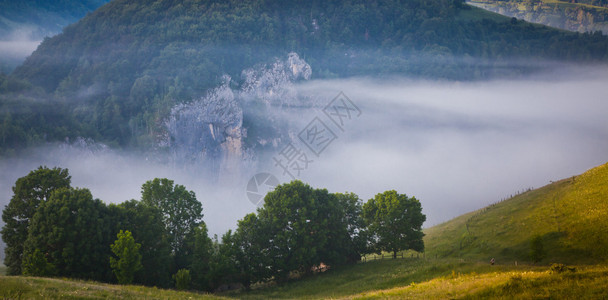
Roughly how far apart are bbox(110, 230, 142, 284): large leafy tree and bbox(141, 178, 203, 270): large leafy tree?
37.3 feet

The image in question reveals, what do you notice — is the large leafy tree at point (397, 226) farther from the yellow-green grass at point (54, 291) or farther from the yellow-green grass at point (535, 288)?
the yellow-green grass at point (54, 291)

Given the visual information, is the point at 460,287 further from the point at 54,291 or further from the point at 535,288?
the point at 54,291

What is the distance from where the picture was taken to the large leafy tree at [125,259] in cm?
5056

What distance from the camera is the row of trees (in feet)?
171

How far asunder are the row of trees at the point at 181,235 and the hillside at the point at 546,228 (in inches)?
427

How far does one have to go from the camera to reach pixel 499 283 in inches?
1155

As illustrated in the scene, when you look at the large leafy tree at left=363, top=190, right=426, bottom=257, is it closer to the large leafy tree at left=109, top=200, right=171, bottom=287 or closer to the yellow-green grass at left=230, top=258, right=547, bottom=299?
the yellow-green grass at left=230, top=258, right=547, bottom=299

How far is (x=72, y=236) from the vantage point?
171 ft

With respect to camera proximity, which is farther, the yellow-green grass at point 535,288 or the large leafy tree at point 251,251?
the large leafy tree at point 251,251

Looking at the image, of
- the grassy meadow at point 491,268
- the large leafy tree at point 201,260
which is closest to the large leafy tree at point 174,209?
the large leafy tree at point 201,260

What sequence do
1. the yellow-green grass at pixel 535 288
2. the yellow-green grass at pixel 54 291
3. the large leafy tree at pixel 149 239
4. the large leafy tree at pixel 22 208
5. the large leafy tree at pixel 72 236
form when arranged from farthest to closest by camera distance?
the large leafy tree at pixel 149 239
the large leafy tree at pixel 22 208
the large leafy tree at pixel 72 236
the yellow-green grass at pixel 54 291
the yellow-green grass at pixel 535 288

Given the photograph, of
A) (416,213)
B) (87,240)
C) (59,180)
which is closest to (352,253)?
(416,213)

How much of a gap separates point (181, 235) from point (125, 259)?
48.7 feet

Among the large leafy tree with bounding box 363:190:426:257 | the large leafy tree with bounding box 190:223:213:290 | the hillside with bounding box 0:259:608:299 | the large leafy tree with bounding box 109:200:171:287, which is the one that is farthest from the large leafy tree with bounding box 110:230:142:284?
the large leafy tree with bounding box 363:190:426:257
